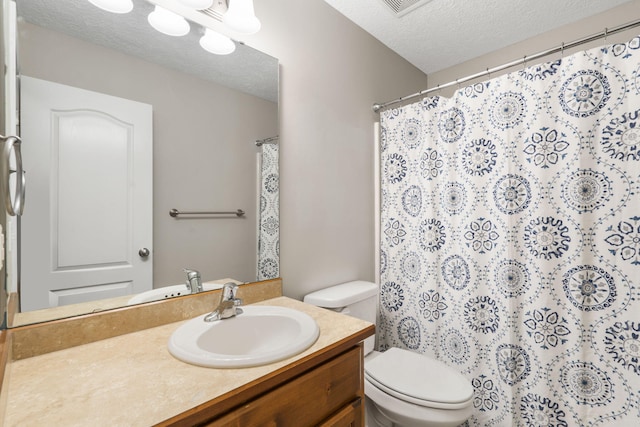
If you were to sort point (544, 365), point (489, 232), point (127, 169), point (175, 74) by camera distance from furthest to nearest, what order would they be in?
point (489, 232) < point (544, 365) < point (175, 74) < point (127, 169)

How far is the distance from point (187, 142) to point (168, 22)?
1.43 ft

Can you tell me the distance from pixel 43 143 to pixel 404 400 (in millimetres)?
1526

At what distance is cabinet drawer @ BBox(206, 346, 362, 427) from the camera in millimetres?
661

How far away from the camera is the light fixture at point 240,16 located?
113 centimetres

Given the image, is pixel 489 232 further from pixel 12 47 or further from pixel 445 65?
pixel 12 47

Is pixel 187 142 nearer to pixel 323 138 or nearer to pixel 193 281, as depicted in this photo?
pixel 193 281

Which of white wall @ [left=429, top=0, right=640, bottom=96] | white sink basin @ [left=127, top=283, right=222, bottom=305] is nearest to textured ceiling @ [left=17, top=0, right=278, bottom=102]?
white sink basin @ [left=127, top=283, right=222, bottom=305]

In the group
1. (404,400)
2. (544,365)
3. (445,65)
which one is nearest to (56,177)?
(404,400)

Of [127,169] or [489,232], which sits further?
[489,232]

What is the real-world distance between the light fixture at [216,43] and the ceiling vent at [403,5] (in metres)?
0.91

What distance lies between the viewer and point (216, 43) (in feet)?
3.90

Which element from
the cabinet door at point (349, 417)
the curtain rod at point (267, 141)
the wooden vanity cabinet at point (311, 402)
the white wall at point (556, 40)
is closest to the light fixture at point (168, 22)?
the curtain rod at point (267, 141)

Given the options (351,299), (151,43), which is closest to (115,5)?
(151,43)

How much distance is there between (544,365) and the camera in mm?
1260
